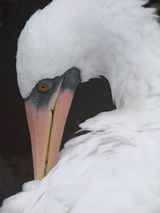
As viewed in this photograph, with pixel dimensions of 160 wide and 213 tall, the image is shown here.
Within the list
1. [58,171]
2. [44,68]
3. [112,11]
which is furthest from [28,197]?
[112,11]

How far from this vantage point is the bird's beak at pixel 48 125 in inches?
65.5

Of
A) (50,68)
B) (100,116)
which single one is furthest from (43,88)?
(100,116)

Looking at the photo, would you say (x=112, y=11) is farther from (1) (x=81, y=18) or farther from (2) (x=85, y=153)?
(2) (x=85, y=153)

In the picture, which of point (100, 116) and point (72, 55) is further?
point (100, 116)

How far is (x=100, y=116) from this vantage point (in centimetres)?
167

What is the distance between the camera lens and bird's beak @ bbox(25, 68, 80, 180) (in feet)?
5.46

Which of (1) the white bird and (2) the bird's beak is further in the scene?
(2) the bird's beak

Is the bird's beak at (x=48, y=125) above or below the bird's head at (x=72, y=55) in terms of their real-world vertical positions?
below

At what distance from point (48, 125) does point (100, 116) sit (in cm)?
25

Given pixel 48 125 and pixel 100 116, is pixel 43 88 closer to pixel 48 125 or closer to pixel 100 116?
pixel 48 125

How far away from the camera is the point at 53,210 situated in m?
1.37

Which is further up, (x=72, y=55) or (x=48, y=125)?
(x=72, y=55)

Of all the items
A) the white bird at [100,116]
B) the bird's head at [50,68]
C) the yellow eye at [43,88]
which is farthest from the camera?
the yellow eye at [43,88]

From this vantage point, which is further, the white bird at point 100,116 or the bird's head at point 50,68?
the bird's head at point 50,68
